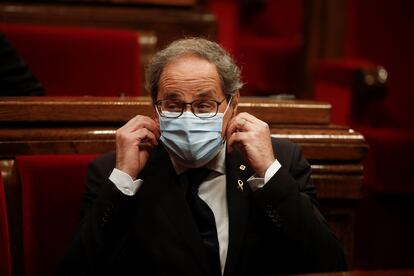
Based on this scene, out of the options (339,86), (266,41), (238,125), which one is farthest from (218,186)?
(266,41)

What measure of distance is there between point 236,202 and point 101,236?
0.32 m

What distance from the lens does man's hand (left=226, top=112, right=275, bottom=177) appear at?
134cm

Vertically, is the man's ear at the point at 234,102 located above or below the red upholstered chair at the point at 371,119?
above

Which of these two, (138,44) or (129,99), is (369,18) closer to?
(138,44)

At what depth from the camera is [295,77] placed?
13.3 feet

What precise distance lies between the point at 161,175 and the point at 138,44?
3.68 feet

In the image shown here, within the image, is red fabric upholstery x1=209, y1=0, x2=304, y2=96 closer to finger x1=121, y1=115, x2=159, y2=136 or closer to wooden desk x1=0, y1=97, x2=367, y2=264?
wooden desk x1=0, y1=97, x2=367, y2=264

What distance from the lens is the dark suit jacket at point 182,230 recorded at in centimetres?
133

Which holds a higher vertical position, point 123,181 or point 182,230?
point 123,181

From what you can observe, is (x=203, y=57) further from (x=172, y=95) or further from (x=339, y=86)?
(x=339, y=86)

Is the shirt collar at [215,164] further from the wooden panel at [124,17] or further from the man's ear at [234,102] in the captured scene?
the wooden panel at [124,17]

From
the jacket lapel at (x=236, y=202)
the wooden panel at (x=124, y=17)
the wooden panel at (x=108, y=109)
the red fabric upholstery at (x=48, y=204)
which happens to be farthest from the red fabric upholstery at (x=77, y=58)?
the jacket lapel at (x=236, y=202)

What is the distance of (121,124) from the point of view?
1.57 m

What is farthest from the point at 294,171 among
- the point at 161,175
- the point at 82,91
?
the point at 82,91
